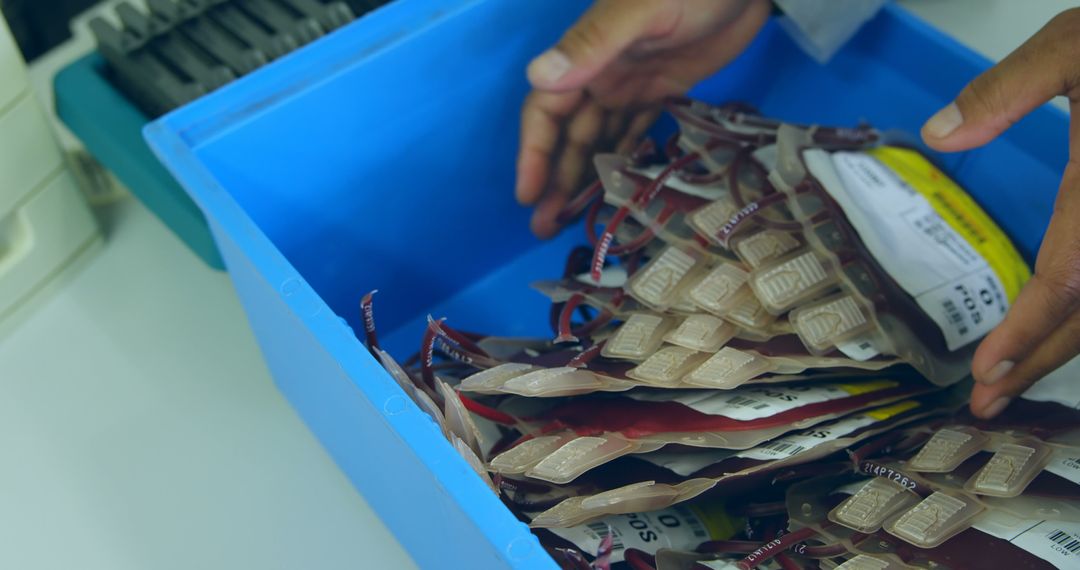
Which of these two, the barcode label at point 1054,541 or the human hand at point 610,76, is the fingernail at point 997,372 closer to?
the barcode label at point 1054,541

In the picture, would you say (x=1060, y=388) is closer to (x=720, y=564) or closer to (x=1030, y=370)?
(x=1030, y=370)

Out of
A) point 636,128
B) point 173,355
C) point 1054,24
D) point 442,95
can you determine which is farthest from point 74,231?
point 1054,24

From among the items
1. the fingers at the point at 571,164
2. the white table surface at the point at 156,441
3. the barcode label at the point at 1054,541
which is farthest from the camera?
the fingers at the point at 571,164

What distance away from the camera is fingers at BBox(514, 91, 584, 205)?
0.62 metres

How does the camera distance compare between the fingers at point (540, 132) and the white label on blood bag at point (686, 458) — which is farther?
the fingers at point (540, 132)

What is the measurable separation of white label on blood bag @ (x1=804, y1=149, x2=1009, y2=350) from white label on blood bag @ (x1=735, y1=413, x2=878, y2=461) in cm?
10

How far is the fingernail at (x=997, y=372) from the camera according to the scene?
0.47m

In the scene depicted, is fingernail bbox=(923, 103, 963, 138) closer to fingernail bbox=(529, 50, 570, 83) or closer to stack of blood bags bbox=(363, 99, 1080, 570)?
stack of blood bags bbox=(363, 99, 1080, 570)

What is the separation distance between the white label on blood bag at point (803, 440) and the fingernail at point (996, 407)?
65 millimetres

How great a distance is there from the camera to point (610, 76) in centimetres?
64

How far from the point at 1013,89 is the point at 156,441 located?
0.51m

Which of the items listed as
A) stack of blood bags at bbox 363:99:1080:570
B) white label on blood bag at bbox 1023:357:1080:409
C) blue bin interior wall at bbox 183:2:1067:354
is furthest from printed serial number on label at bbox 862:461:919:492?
blue bin interior wall at bbox 183:2:1067:354

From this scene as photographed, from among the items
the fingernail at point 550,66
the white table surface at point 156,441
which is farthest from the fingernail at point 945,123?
the white table surface at point 156,441

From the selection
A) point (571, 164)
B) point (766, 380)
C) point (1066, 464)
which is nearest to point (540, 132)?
point (571, 164)
